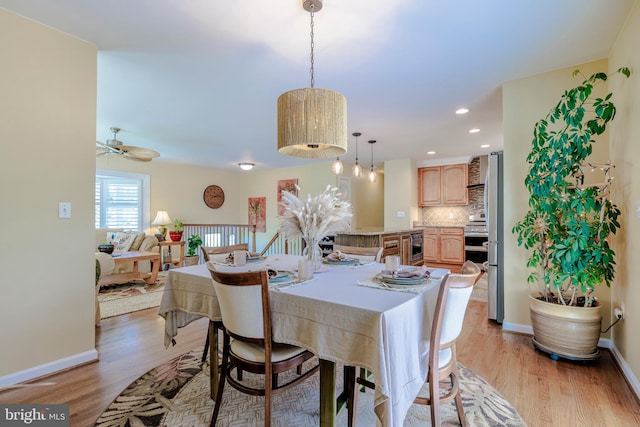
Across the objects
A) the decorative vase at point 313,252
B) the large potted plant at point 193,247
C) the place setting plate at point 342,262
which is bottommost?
the large potted plant at point 193,247

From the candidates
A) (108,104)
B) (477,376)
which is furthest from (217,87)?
(477,376)

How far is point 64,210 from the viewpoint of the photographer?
2240 millimetres

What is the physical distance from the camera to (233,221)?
8664mm

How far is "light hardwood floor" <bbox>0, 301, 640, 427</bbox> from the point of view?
174 centimetres

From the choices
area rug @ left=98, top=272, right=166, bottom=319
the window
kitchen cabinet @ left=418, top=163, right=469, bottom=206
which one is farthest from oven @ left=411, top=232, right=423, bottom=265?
the window

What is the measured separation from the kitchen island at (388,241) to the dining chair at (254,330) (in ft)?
9.39

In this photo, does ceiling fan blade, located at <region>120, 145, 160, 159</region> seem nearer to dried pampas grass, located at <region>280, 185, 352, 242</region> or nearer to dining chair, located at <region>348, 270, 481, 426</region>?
dried pampas grass, located at <region>280, 185, 352, 242</region>

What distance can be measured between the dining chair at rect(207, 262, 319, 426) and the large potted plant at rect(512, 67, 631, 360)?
6.79ft

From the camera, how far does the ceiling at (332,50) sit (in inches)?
75.4

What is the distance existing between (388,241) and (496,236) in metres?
1.52

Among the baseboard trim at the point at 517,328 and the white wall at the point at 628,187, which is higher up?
the white wall at the point at 628,187

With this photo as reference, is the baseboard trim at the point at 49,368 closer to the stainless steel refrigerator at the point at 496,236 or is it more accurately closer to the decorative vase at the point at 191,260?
the stainless steel refrigerator at the point at 496,236

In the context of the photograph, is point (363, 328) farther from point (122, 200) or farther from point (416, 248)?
point (122, 200)

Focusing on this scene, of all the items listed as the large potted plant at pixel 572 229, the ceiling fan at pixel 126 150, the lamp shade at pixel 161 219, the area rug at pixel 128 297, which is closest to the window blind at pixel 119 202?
the lamp shade at pixel 161 219
